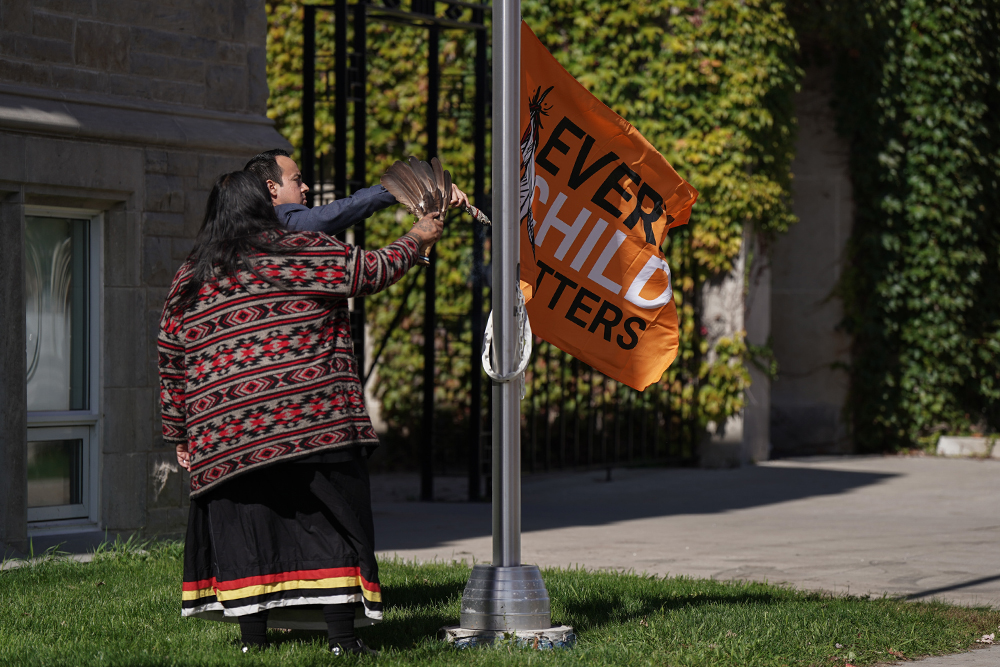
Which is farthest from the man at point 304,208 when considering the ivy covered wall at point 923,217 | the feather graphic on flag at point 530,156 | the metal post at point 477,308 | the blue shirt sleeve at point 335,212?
the ivy covered wall at point 923,217

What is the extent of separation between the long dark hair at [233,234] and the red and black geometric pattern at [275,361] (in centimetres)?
3

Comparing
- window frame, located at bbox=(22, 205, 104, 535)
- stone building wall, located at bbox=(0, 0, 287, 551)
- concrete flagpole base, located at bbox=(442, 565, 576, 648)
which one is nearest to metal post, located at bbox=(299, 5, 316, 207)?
stone building wall, located at bbox=(0, 0, 287, 551)

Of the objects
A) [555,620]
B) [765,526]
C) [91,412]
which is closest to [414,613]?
[555,620]

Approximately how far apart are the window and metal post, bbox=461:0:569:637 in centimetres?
316

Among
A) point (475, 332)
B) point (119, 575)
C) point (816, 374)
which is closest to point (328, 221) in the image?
point (119, 575)

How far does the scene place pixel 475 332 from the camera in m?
9.26

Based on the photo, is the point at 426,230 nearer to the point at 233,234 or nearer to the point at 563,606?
the point at 233,234

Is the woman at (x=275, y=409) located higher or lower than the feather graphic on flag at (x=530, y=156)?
lower

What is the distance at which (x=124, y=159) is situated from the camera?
6605 mm

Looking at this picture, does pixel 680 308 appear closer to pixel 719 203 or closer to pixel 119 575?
pixel 719 203

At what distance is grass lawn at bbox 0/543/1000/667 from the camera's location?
4129 mm

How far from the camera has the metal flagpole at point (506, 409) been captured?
4289mm

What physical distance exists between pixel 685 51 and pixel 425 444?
14.7 feet

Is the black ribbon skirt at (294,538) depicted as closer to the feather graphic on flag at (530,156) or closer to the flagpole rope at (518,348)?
the flagpole rope at (518,348)
